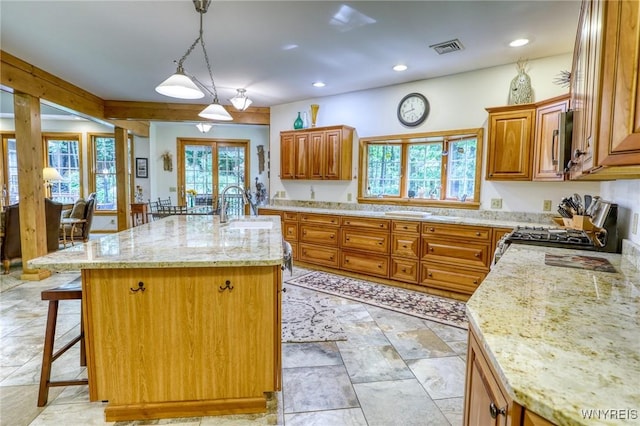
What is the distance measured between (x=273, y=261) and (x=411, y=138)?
3201mm

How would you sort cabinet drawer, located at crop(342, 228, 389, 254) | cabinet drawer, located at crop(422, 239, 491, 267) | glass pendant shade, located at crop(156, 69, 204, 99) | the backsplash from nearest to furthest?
glass pendant shade, located at crop(156, 69, 204, 99) → cabinet drawer, located at crop(422, 239, 491, 267) → the backsplash → cabinet drawer, located at crop(342, 228, 389, 254)

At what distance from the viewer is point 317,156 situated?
16.1 feet

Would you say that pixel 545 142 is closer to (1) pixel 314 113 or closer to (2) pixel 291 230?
(1) pixel 314 113

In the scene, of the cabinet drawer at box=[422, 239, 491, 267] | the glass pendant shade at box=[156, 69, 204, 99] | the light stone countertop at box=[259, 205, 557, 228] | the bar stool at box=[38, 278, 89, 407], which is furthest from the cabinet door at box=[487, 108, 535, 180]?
the bar stool at box=[38, 278, 89, 407]

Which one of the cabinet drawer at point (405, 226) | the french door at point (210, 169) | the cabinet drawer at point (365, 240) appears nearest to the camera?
the cabinet drawer at point (405, 226)

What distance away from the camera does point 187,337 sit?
1777mm

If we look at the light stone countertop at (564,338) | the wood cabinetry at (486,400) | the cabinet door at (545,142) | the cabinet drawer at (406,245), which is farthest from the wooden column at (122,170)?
the wood cabinetry at (486,400)

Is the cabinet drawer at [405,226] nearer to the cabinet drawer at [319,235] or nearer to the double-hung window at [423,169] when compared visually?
the double-hung window at [423,169]

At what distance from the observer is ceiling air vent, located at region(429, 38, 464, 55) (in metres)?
3.08

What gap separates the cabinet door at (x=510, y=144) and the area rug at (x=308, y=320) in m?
2.22

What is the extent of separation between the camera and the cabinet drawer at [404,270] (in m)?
3.91

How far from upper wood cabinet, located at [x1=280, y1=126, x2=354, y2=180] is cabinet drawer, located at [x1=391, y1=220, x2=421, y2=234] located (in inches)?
43.6

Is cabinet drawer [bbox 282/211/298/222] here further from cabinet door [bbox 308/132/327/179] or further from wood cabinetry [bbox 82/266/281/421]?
wood cabinetry [bbox 82/266/281/421]

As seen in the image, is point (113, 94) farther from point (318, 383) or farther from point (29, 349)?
point (318, 383)
